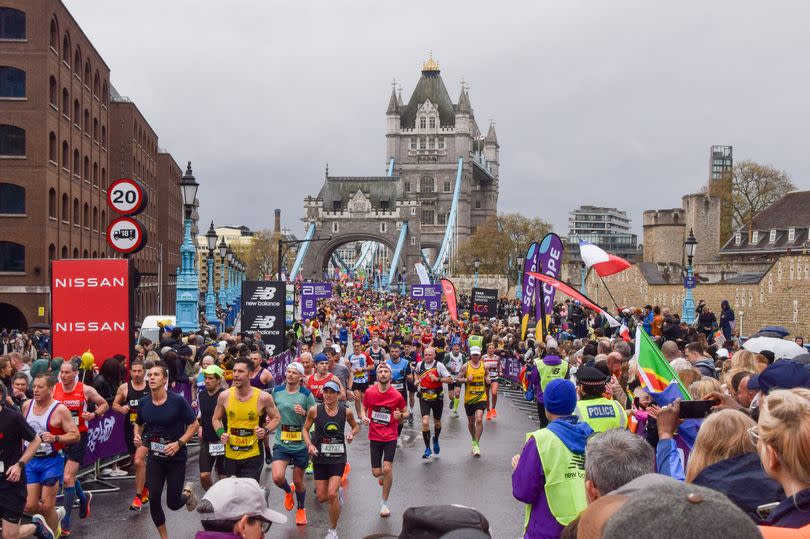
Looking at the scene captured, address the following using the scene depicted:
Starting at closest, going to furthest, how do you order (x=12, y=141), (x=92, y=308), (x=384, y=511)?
(x=384, y=511), (x=92, y=308), (x=12, y=141)

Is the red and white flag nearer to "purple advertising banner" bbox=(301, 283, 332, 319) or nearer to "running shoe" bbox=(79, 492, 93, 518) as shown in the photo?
"running shoe" bbox=(79, 492, 93, 518)

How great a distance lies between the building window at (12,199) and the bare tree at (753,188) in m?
57.7

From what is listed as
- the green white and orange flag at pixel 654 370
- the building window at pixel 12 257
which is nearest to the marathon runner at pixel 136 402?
the green white and orange flag at pixel 654 370

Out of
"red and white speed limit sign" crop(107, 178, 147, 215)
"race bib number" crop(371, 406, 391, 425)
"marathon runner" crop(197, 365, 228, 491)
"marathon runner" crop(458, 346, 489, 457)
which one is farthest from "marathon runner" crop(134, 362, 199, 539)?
"red and white speed limit sign" crop(107, 178, 147, 215)

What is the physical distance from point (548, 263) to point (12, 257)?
2797 centimetres

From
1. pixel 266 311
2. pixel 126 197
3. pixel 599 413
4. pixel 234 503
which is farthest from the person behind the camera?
pixel 266 311

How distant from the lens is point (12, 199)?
38.5 metres

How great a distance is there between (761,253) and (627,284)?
23.0 meters

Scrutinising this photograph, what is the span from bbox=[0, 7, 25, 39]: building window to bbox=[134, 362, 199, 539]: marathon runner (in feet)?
112

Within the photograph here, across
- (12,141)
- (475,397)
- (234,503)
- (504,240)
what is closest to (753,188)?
(504,240)

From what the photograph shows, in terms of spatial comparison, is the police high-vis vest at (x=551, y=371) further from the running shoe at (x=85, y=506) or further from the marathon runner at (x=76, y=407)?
the running shoe at (x=85, y=506)

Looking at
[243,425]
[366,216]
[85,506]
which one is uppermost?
[366,216]

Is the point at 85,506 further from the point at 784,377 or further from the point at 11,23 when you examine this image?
the point at 11,23

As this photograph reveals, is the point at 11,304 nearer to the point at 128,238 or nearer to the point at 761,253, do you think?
the point at 128,238
